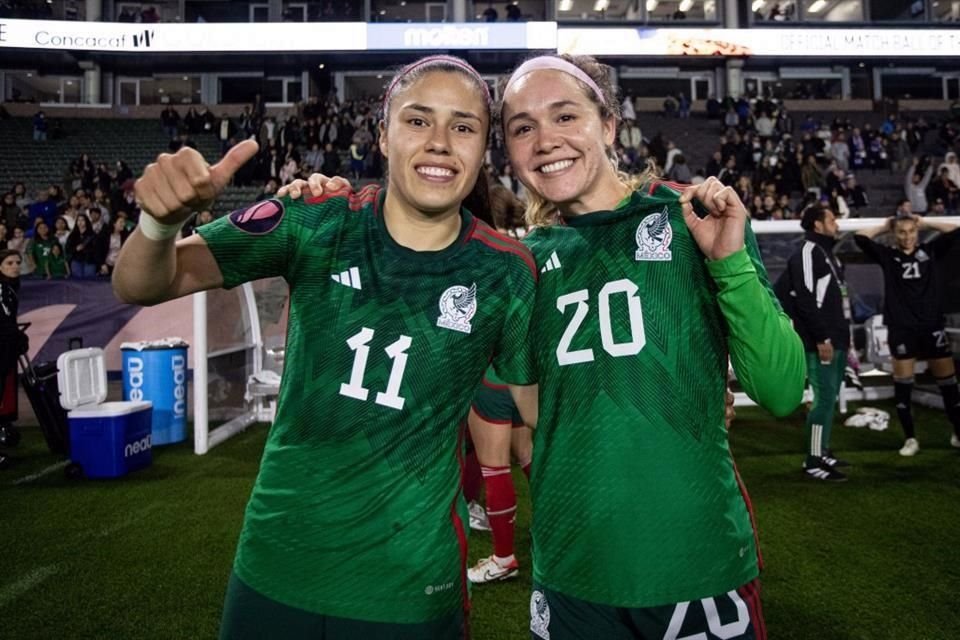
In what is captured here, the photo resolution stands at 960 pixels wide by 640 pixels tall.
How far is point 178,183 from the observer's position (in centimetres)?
119

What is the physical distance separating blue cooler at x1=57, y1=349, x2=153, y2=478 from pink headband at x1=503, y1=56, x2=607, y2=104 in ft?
17.4

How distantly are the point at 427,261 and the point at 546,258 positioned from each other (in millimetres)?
339

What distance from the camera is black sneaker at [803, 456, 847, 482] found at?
5.29 meters

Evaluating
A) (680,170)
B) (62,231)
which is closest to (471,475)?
(62,231)

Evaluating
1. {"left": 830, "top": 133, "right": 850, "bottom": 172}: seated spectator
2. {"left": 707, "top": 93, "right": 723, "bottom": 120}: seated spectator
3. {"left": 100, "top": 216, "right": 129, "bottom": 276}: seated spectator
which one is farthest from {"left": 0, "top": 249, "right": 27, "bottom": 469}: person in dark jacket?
{"left": 707, "top": 93, "right": 723, "bottom": 120}: seated spectator

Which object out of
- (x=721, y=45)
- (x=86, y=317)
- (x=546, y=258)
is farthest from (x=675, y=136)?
(x=546, y=258)

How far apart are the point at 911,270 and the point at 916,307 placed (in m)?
0.36

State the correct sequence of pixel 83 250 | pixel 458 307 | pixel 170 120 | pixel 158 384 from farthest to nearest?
pixel 170 120
pixel 83 250
pixel 158 384
pixel 458 307

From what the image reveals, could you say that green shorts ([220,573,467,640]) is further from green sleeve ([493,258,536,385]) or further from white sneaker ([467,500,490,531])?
white sneaker ([467,500,490,531])

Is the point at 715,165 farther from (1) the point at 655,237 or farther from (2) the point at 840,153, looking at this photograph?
(1) the point at 655,237

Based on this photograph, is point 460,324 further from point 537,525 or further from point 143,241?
point 143,241

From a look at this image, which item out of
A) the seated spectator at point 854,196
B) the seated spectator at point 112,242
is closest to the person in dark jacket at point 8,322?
the seated spectator at point 112,242

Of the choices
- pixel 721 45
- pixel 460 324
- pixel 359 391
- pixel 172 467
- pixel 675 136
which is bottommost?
pixel 172 467

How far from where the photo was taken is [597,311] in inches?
60.5
